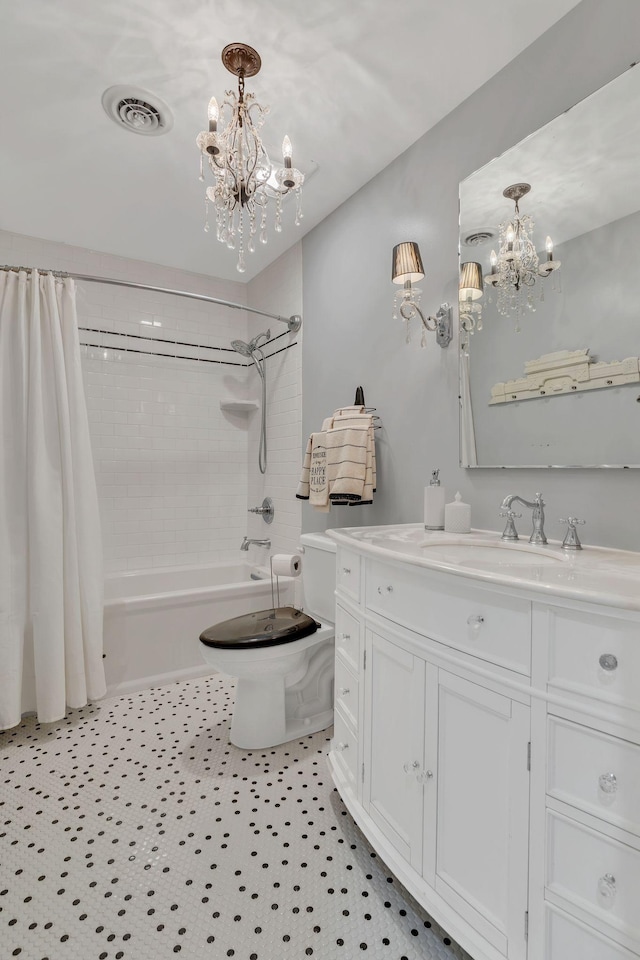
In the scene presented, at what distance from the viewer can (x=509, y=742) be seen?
908 millimetres

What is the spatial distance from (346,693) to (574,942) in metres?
0.78

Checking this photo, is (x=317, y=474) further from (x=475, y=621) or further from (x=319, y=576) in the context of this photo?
(x=475, y=621)

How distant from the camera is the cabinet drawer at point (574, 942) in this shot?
0.77m

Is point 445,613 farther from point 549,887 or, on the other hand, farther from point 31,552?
point 31,552

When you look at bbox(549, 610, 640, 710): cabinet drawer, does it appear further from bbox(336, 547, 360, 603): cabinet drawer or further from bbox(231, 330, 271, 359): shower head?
bbox(231, 330, 271, 359): shower head

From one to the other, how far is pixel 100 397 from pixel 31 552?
4.05 ft

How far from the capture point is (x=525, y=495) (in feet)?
5.02

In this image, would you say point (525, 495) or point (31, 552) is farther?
point (31, 552)

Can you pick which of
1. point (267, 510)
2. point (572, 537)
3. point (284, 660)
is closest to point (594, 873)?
point (572, 537)

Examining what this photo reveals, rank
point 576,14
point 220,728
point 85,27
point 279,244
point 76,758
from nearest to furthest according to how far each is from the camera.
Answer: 1. point 576,14
2. point 85,27
3. point 76,758
4. point 220,728
5. point 279,244

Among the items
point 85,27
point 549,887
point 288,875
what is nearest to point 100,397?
Result: point 85,27

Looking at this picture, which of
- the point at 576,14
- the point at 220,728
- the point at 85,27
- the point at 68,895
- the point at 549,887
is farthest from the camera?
the point at 220,728

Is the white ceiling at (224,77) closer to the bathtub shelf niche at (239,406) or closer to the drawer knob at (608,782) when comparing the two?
the bathtub shelf niche at (239,406)

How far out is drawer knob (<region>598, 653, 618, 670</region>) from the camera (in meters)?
0.76
